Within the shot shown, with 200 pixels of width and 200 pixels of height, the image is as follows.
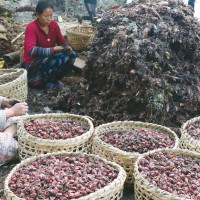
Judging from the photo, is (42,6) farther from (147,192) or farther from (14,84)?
(147,192)

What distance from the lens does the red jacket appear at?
421 cm

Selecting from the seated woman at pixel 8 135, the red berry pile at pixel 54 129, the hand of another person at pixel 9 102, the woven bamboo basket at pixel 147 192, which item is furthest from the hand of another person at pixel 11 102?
the woven bamboo basket at pixel 147 192

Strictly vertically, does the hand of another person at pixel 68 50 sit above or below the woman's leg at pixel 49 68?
above

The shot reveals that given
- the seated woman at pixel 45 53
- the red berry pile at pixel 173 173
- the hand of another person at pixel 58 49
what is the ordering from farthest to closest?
the hand of another person at pixel 58 49 < the seated woman at pixel 45 53 < the red berry pile at pixel 173 173

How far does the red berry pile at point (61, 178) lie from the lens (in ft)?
5.67

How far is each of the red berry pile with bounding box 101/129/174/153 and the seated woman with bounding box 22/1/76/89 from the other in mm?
2110

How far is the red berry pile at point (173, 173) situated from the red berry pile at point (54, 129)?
712 mm

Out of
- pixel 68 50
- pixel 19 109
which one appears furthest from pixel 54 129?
pixel 68 50

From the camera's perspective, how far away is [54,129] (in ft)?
8.29

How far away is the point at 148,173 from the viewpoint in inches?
76.2

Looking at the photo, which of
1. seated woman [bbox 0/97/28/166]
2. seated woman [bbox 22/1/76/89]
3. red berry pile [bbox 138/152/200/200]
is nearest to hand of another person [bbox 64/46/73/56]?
seated woman [bbox 22/1/76/89]

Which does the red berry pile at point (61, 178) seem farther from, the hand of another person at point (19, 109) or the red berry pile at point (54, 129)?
the hand of another person at point (19, 109)

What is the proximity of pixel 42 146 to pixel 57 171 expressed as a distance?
420 millimetres

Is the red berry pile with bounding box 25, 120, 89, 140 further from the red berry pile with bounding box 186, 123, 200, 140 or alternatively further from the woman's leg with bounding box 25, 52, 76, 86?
the woman's leg with bounding box 25, 52, 76, 86
